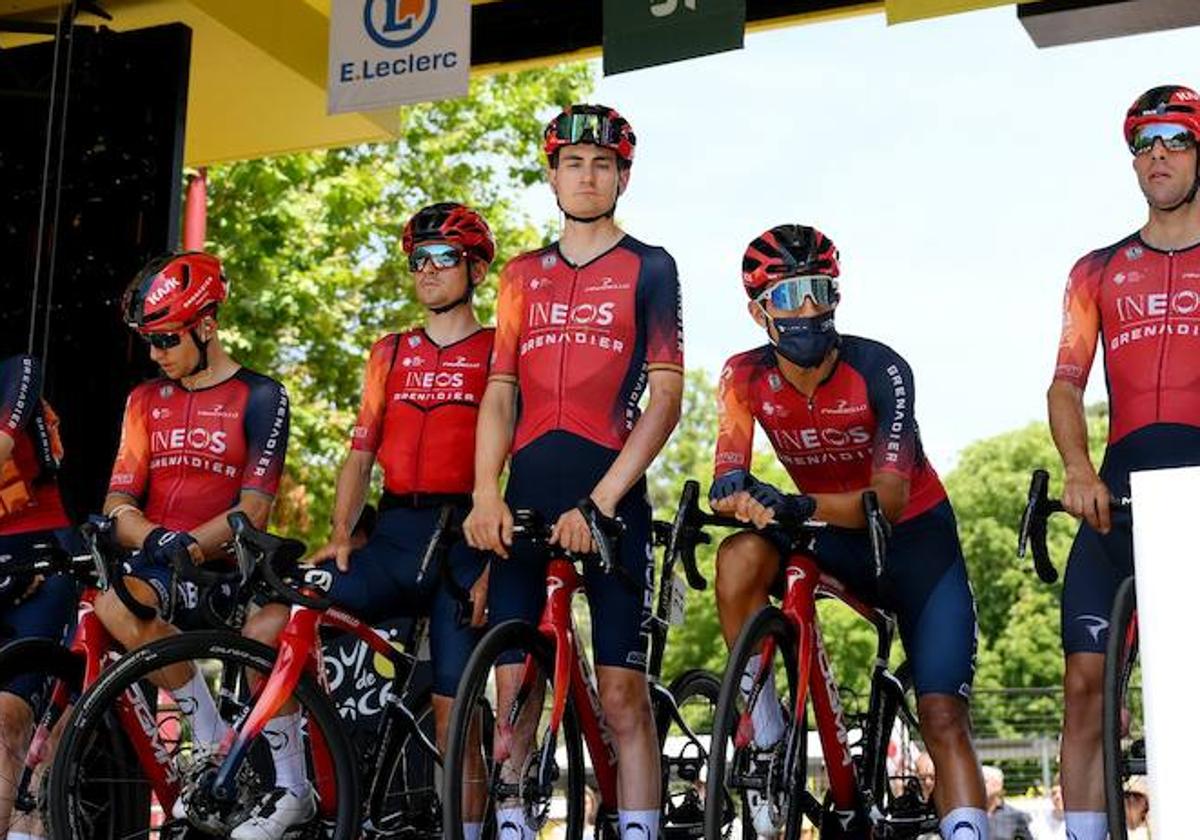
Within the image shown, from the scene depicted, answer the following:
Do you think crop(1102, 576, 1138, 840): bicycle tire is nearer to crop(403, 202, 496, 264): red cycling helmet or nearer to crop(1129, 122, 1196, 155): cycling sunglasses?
crop(1129, 122, 1196, 155): cycling sunglasses

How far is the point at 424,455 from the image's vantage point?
6496 millimetres

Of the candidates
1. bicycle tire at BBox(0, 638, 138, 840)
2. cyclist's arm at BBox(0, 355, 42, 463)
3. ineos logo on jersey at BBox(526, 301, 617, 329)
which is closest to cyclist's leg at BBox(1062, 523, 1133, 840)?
ineos logo on jersey at BBox(526, 301, 617, 329)

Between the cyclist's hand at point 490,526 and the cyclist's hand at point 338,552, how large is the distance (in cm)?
66

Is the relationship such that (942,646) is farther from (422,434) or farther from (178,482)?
(178,482)

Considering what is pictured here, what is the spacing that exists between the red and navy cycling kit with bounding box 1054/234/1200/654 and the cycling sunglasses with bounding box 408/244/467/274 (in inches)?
82.0

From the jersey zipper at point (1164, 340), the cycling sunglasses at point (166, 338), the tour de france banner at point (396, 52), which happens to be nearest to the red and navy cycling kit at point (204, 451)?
the cycling sunglasses at point (166, 338)

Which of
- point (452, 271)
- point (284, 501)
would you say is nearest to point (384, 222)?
point (284, 501)

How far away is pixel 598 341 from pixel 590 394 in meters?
0.17

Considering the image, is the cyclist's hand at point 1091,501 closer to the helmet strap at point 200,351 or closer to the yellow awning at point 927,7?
the helmet strap at point 200,351

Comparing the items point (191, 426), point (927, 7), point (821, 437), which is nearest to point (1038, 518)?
point (821, 437)

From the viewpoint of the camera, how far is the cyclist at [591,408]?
18.6 ft

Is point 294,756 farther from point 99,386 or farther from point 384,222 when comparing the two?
point 384,222

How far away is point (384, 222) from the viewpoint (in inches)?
784

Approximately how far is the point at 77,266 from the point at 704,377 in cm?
5676
